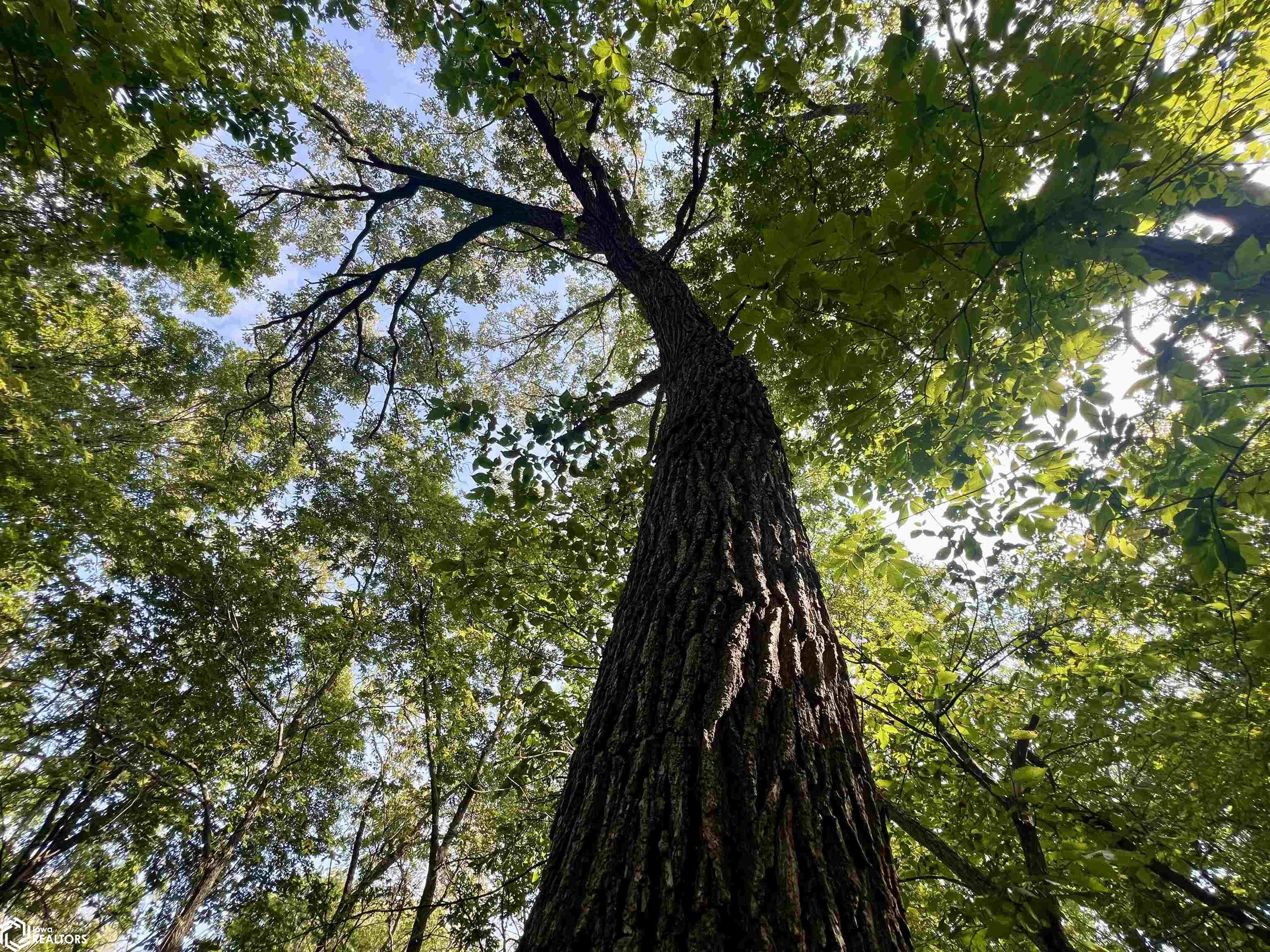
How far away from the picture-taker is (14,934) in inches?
249

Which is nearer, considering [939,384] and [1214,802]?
[939,384]

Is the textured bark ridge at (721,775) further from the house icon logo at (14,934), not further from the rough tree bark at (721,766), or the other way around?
the house icon logo at (14,934)

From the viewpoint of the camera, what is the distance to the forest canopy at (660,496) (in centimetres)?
128

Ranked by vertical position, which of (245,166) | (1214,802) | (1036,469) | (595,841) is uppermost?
(245,166)

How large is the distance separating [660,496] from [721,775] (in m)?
1.19

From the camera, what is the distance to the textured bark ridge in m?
0.83

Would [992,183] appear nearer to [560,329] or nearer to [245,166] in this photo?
[560,329]

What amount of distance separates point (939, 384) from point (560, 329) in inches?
277

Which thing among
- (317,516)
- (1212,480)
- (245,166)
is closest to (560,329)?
(317,516)

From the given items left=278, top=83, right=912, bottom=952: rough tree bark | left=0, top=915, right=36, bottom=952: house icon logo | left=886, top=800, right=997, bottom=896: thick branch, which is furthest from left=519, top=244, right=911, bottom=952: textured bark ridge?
left=0, top=915, right=36, bottom=952: house icon logo

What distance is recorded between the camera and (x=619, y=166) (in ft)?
21.7
